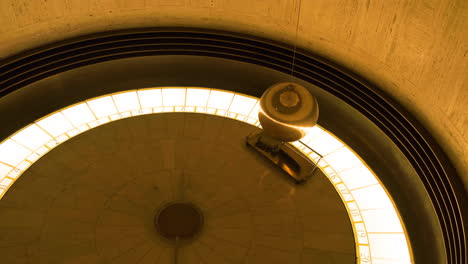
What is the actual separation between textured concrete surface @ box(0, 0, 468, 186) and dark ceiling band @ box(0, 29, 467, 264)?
0.21 meters

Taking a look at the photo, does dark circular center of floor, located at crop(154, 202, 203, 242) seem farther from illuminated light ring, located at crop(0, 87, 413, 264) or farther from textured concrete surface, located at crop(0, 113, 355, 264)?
illuminated light ring, located at crop(0, 87, 413, 264)

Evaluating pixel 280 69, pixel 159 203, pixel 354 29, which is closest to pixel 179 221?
pixel 159 203

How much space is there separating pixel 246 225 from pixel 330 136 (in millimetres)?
2070

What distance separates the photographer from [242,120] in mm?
5992

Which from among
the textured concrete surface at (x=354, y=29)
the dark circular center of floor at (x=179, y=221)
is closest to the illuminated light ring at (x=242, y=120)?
the textured concrete surface at (x=354, y=29)

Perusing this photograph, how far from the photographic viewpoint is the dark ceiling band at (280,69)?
4.89 m

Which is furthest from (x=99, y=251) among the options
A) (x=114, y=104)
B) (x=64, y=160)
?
(x=114, y=104)

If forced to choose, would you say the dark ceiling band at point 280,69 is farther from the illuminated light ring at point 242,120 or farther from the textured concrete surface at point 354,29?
the illuminated light ring at point 242,120

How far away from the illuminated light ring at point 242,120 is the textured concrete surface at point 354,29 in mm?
1093

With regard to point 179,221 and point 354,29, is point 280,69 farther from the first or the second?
point 179,221

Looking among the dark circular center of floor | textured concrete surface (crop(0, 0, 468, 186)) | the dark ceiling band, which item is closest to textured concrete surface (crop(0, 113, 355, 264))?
the dark circular center of floor

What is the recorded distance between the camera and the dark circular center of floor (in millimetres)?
4586

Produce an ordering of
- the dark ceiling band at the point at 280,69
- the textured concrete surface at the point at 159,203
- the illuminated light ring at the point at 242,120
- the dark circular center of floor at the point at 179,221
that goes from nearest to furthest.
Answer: the textured concrete surface at the point at 159,203, the dark circular center of floor at the point at 179,221, the illuminated light ring at the point at 242,120, the dark ceiling band at the point at 280,69

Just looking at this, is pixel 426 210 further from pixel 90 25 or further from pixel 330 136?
pixel 90 25
